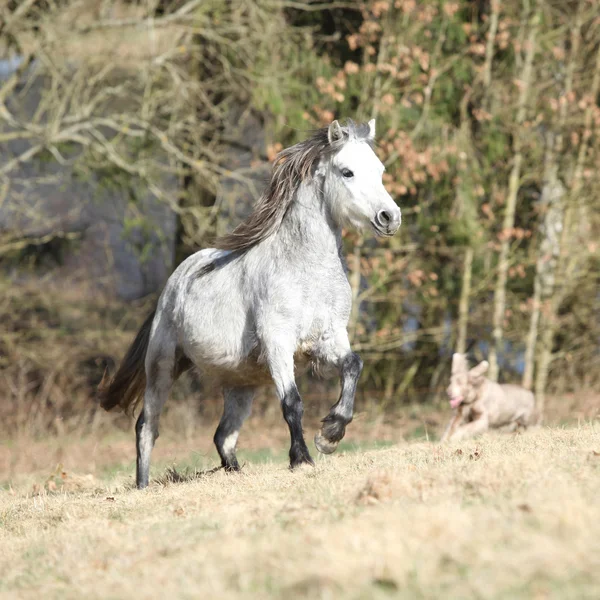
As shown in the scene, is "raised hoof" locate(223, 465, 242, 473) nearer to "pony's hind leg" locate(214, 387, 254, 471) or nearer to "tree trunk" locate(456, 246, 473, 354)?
"pony's hind leg" locate(214, 387, 254, 471)

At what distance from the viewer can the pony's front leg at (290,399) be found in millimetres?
6922

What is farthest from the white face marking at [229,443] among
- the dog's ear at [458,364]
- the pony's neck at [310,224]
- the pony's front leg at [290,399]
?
the dog's ear at [458,364]

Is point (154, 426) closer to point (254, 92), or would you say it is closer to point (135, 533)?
point (135, 533)

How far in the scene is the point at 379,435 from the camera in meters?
15.0

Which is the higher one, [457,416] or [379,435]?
[457,416]

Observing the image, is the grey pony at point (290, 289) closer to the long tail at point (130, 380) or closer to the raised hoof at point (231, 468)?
the raised hoof at point (231, 468)

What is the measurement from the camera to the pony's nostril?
6968 mm

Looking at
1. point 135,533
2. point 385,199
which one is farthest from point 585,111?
point 135,533

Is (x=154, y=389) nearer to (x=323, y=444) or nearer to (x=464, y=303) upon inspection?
(x=323, y=444)

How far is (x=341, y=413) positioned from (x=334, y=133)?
6.80 ft

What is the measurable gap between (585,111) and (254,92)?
5380mm

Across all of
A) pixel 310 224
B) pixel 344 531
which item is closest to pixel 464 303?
pixel 310 224

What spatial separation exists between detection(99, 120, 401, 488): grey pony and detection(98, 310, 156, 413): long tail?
→ 54 cm

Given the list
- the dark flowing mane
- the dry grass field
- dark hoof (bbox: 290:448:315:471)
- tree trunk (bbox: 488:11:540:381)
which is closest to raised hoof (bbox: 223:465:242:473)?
the dry grass field
